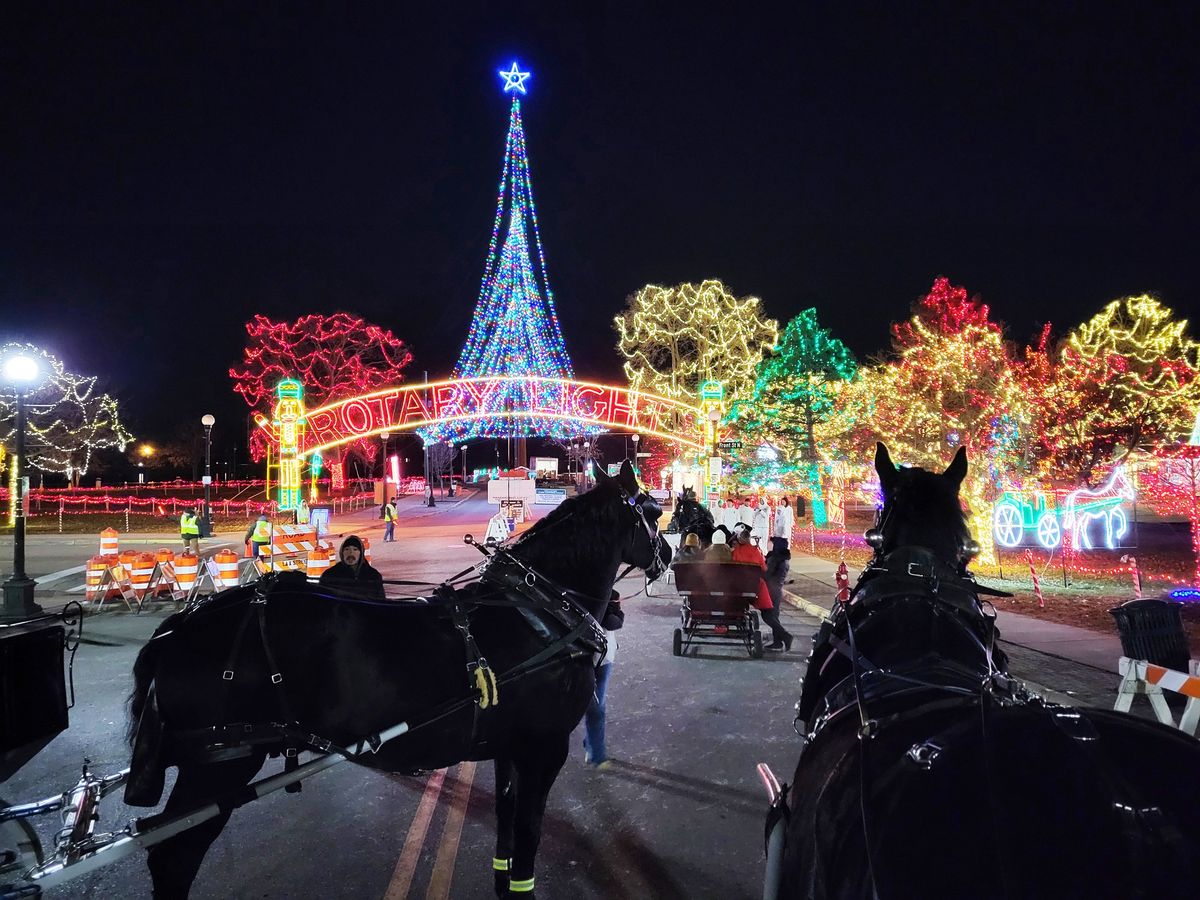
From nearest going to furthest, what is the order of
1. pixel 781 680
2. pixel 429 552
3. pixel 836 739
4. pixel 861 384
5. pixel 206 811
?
pixel 836 739
pixel 206 811
pixel 781 680
pixel 429 552
pixel 861 384

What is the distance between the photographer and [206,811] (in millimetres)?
3062

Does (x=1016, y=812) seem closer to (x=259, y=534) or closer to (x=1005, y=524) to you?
(x=259, y=534)

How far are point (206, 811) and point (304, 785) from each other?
265 cm

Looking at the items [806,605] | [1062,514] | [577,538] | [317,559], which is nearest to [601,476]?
[577,538]

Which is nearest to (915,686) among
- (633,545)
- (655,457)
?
(633,545)

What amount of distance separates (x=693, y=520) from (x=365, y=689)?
329 cm

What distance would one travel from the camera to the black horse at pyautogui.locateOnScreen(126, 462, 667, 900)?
3.22 m

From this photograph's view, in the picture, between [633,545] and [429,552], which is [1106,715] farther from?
[429,552]

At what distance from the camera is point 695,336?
129ft

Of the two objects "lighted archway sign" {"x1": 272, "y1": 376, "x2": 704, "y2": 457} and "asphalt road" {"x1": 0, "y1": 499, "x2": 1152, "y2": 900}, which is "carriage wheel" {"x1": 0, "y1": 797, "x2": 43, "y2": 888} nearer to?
"asphalt road" {"x1": 0, "y1": 499, "x2": 1152, "y2": 900}

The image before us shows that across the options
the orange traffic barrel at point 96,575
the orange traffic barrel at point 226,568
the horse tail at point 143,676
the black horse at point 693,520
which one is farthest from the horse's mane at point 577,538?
the orange traffic barrel at point 96,575

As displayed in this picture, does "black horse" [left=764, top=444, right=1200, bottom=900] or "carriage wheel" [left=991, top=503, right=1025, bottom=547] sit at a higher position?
"black horse" [left=764, top=444, right=1200, bottom=900]

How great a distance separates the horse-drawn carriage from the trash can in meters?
3.79

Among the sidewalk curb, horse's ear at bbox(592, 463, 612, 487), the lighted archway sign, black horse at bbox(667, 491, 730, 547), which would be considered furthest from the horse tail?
the lighted archway sign
